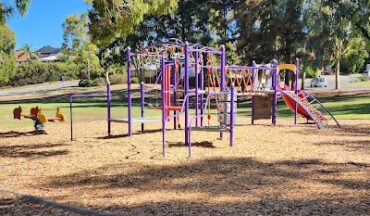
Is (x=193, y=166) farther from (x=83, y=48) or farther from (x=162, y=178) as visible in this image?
(x=83, y=48)

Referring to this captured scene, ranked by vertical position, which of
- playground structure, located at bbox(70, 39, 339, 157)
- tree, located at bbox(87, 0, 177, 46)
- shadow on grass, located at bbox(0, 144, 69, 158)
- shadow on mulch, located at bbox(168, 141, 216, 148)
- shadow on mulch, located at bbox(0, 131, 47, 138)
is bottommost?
shadow on grass, located at bbox(0, 144, 69, 158)

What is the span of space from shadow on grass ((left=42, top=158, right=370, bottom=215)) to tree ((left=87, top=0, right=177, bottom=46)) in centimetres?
333

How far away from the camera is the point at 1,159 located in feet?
35.7

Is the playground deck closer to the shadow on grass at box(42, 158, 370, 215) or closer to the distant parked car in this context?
the shadow on grass at box(42, 158, 370, 215)

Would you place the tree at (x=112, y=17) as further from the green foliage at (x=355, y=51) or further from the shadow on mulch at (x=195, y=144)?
the green foliage at (x=355, y=51)

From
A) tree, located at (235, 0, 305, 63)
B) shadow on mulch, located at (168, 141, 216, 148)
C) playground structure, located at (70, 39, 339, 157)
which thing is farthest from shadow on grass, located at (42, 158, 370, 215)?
tree, located at (235, 0, 305, 63)

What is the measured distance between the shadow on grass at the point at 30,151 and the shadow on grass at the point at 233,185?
2441 millimetres

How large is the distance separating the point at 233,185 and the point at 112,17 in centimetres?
525

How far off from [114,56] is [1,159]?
39287mm

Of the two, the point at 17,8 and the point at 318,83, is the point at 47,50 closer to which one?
the point at 318,83

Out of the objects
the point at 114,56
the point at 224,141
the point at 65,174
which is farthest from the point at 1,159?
the point at 114,56

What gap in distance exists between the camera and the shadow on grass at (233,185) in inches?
247

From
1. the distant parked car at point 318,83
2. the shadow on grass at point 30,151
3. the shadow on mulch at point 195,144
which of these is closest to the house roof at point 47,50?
the distant parked car at point 318,83

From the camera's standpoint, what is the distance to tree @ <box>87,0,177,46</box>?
36.3 ft
